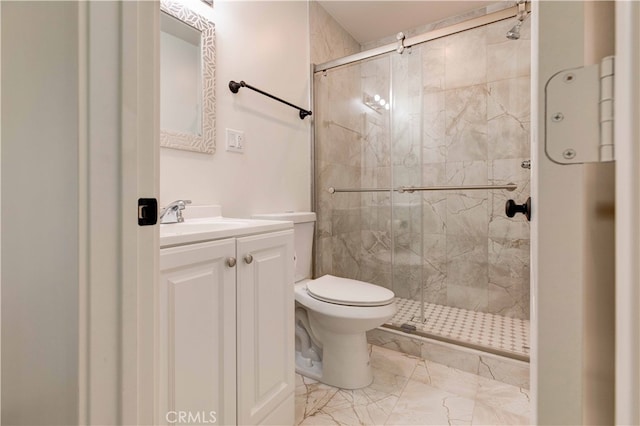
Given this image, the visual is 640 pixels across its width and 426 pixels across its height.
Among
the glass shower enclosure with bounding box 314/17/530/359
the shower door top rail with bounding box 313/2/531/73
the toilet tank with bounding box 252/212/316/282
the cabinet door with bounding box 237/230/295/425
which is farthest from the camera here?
the glass shower enclosure with bounding box 314/17/530/359

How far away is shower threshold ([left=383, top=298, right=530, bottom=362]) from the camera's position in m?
1.63

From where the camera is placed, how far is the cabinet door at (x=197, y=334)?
0.78 meters

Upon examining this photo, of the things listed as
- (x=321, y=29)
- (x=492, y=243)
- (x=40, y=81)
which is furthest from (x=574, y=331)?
(x=321, y=29)

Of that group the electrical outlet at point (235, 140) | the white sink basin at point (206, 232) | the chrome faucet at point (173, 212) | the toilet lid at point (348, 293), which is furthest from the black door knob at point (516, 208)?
the electrical outlet at point (235, 140)

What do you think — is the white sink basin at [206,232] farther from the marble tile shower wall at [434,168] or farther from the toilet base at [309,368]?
the marble tile shower wall at [434,168]

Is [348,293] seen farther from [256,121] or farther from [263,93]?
[263,93]

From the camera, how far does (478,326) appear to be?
1930 millimetres

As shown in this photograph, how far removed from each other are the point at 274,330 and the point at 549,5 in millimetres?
1120

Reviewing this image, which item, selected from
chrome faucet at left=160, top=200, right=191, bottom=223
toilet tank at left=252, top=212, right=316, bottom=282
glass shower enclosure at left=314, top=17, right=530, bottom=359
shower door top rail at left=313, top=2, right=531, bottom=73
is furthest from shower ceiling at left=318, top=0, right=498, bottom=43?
chrome faucet at left=160, top=200, right=191, bottom=223

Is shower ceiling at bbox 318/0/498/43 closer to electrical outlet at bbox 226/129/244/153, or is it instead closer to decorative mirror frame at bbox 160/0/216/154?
decorative mirror frame at bbox 160/0/216/154

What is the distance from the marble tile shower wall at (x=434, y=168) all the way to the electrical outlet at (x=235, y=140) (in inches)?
28.1

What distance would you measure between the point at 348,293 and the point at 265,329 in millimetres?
517

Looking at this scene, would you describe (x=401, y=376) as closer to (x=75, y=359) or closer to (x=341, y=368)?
(x=341, y=368)

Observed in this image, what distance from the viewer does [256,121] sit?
171 centimetres
